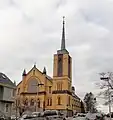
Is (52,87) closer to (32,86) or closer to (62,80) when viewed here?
(62,80)

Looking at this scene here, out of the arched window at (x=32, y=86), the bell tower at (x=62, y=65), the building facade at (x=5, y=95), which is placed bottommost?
the building facade at (x=5, y=95)

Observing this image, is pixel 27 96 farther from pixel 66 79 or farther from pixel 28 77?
pixel 66 79

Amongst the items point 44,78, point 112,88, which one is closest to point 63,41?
point 44,78

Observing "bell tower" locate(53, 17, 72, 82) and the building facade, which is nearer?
the building facade

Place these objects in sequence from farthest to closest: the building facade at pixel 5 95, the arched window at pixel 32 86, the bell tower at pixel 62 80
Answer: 1. the arched window at pixel 32 86
2. the bell tower at pixel 62 80
3. the building facade at pixel 5 95

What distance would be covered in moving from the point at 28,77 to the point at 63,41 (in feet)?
63.0

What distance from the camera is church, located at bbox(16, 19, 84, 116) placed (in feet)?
311

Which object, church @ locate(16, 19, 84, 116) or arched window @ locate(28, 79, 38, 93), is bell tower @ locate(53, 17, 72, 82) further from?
arched window @ locate(28, 79, 38, 93)

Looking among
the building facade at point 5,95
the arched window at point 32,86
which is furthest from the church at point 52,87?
the building facade at point 5,95

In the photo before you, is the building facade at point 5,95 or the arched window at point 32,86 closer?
the building facade at point 5,95

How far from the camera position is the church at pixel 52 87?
94.9 meters

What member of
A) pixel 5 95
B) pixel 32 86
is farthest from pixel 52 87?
pixel 5 95

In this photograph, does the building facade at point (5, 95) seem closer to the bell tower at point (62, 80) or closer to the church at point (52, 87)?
the church at point (52, 87)

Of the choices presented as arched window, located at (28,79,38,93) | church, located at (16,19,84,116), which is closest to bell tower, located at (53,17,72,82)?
church, located at (16,19,84,116)
